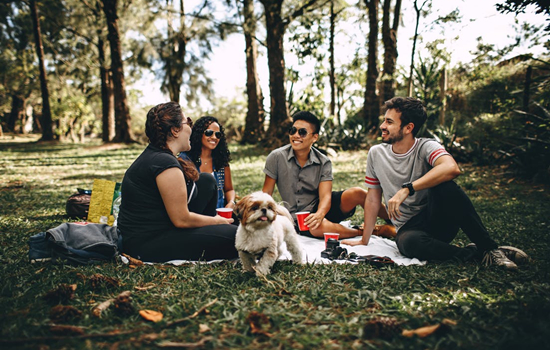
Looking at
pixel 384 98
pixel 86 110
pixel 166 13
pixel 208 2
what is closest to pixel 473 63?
pixel 384 98

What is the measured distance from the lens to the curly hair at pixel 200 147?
4484 mm

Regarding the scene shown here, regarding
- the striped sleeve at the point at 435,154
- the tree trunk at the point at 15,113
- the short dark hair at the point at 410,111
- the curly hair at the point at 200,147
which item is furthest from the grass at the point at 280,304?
the tree trunk at the point at 15,113

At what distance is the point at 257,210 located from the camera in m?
2.84

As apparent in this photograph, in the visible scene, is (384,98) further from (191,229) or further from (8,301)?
(8,301)

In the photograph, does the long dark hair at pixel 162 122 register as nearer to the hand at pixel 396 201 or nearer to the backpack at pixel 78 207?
the hand at pixel 396 201

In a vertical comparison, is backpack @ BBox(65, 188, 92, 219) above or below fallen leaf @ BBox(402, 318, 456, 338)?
above

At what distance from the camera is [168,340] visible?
1.91 m

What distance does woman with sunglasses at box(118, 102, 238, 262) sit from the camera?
2.95m

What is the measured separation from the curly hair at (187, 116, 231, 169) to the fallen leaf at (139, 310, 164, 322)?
8.23ft

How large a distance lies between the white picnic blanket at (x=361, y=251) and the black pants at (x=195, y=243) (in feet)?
0.31

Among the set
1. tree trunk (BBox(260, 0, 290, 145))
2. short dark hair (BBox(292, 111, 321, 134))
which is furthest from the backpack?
→ tree trunk (BBox(260, 0, 290, 145))

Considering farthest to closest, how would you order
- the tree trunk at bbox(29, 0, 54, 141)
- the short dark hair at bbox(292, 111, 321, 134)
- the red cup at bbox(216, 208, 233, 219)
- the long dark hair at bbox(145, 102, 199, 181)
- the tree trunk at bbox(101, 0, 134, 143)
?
the tree trunk at bbox(29, 0, 54, 141) → the tree trunk at bbox(101, 0, 134, 143) → the short dark hair at bbox(292, 111, 321, 134) → the red cup at bbox(216, 208, 233, 219) → the long dark hair at bbox(145, 102, 199, 181)

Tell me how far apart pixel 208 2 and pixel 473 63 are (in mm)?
19452

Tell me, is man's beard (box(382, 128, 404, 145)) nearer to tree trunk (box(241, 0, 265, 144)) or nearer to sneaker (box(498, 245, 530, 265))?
sneaker (box(498, 245, 530, 265))
